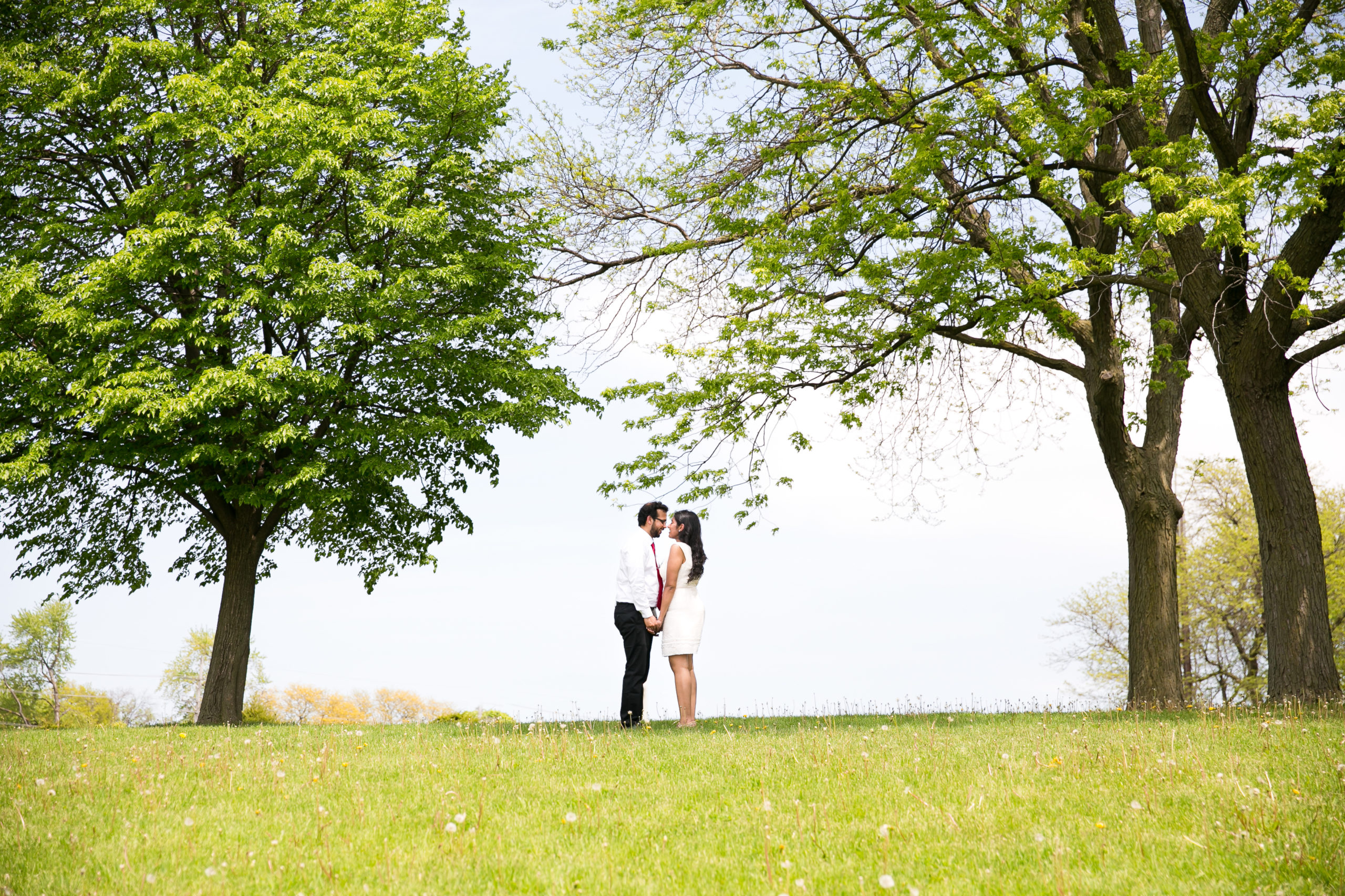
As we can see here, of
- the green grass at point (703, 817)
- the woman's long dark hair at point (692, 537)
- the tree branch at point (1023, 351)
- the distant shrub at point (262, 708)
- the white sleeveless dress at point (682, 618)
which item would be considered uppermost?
the tree branch at point (1023, 351)

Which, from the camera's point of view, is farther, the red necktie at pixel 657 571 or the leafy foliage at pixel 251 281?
the leafy foliage at pixel 251 281

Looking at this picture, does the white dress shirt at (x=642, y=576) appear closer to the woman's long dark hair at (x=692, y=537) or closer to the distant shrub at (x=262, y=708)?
the woman's long dark hair at (x=692, y=537)

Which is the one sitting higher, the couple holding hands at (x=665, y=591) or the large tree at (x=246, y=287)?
the large tree at (x=246, y=287)

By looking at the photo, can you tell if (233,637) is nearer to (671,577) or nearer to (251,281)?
(251,281)


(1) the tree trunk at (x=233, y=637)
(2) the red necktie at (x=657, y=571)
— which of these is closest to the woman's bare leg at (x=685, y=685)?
(2) the red necktie at (x=657, y=571)

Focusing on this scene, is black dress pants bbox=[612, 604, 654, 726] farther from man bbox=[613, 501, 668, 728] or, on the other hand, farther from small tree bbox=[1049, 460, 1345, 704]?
small tree bbox=[1049, 460, 1345, 704]

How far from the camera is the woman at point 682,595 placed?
10.5m

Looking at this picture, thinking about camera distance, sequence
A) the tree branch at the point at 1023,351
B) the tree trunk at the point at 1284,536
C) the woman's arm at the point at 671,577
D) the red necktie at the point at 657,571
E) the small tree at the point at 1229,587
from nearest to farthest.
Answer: the woman's arm at the point at 671,577 < the red necktie at the point at 657,571 < the tree trunk at the point at 1284,536 < the tree branch at the point at 1023,351 < the small tree at the point at 1229,587

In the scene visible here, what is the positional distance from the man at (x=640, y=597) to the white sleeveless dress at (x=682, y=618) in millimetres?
142

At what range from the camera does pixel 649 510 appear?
10711mm

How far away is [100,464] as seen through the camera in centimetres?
1734

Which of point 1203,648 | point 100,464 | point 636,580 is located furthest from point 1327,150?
point 1203,648

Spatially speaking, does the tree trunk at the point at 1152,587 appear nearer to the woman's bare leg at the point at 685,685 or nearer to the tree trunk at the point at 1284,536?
the tree trunk at the point at 1284,536

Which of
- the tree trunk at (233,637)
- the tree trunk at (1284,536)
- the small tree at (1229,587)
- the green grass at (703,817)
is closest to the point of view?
the green grass at (703,817)
